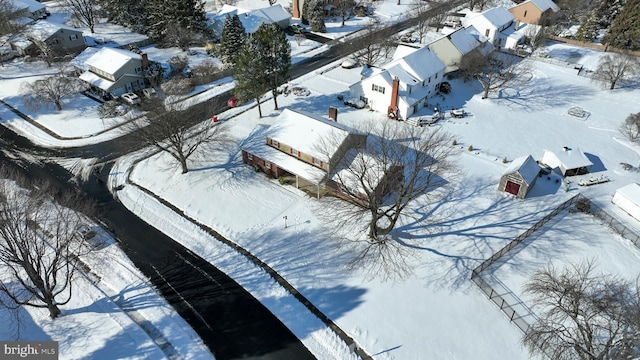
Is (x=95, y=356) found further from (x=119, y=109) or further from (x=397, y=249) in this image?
(x=119, y=109)

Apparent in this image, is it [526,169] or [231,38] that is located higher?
[231,38]

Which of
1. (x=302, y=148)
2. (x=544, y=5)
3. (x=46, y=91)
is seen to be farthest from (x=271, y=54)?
(x=544, y=5)

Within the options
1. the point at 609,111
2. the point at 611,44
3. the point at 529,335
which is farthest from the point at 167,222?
the point at 611,44

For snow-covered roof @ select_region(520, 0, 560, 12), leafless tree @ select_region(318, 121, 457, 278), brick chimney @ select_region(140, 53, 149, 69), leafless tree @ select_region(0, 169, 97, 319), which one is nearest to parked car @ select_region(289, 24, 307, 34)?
brick chimney @ select_region(140, 53, 149, 69)

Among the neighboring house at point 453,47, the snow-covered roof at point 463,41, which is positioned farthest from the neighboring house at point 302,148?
the snow-covered roof at point 463,41

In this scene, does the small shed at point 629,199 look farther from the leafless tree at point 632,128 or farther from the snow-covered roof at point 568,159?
the leafless tree at point 632,128

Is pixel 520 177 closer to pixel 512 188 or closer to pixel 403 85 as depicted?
pixel 512 188
